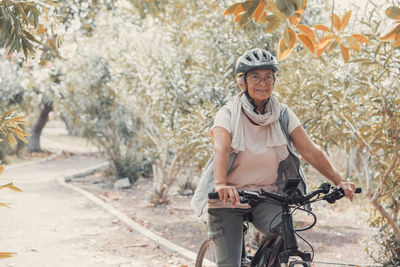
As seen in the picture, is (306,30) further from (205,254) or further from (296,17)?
(205,254)

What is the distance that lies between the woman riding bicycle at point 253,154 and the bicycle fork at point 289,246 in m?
0.28

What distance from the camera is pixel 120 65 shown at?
12.0m

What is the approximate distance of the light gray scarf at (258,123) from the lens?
3295 millimetres

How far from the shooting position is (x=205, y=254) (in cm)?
437

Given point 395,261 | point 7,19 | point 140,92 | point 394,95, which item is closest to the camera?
point 7,19

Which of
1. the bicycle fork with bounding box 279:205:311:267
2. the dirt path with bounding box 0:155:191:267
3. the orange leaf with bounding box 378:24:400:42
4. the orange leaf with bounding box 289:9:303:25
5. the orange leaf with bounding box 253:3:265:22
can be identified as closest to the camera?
the orange leaf with bounding box 289:9:303:25

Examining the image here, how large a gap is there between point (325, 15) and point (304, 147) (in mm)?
6864

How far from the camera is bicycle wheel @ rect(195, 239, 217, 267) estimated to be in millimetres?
4272

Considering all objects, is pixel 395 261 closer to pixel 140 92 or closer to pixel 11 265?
pixel 11 265

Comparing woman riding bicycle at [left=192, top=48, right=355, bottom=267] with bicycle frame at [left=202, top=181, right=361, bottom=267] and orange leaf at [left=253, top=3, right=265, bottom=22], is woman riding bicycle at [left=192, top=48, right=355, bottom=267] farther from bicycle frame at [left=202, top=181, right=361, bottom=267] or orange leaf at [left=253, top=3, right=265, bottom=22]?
orange leaf at [left=253, top=3, right=265, bottom=22]

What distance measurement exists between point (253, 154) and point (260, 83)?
463 mm

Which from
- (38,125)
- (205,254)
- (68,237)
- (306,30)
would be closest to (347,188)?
(306,30)

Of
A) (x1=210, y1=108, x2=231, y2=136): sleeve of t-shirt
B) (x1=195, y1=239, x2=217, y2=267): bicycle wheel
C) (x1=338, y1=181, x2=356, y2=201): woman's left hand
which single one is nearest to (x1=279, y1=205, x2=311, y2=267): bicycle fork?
(x1=338, y1=181, x2=356, y2=201): woman's left hand

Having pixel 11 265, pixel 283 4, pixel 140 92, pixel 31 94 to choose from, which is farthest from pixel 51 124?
pixel 283 4
